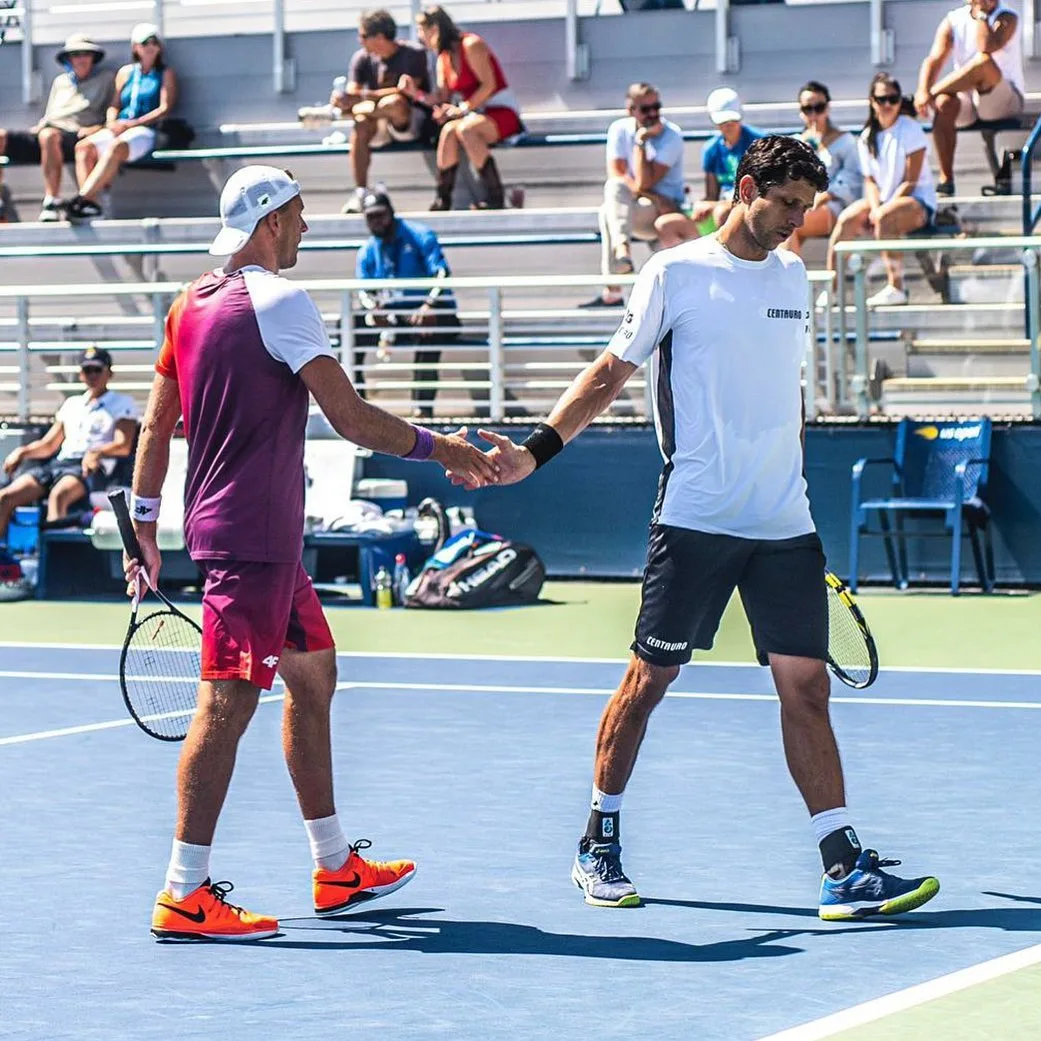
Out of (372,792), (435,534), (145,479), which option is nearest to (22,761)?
(372,792)

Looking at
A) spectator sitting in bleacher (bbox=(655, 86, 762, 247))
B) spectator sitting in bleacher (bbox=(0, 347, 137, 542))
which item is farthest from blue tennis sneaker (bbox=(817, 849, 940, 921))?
spectator sitting in bleacher (bbox=(655, 86, 762, 247))

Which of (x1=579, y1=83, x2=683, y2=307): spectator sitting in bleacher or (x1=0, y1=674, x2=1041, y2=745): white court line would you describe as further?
(x1=579, y1=83, x2=683, y2=307): spectator sitting in bleacher

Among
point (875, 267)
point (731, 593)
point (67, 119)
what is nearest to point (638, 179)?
point (875, 267)

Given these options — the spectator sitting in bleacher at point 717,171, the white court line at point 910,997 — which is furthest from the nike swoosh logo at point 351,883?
the spectator sitting in bleacher at point 717,171

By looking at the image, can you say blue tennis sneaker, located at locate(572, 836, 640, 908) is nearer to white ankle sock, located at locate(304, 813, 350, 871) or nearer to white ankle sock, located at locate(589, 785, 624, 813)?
white ankle sock, located at locate(589, 785, 624, 813)

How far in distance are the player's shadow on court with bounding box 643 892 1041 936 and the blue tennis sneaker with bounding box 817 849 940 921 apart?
0.03m

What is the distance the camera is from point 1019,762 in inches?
321

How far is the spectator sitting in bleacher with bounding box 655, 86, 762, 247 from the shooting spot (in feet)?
57.5

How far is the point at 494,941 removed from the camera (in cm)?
553

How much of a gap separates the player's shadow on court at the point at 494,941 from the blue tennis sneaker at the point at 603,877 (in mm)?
303

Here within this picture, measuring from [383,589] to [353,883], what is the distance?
8.91 meters

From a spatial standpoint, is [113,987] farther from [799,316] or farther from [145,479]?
[799,316]

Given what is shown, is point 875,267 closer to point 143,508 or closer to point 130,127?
point 130,127

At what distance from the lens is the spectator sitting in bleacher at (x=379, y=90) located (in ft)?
65.6
